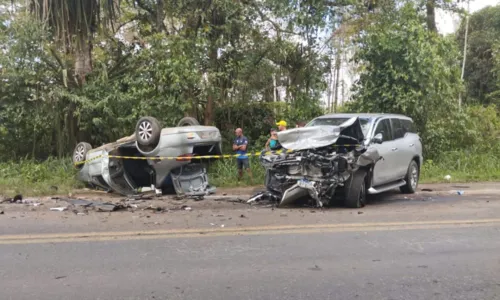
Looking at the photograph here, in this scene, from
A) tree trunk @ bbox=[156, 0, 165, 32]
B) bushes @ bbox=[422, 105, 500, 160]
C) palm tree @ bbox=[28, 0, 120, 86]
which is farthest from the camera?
bushes @ bbox=[422, 105, 500, 160]

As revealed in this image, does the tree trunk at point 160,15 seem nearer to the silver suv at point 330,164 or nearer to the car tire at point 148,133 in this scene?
the car tire at point 148,133

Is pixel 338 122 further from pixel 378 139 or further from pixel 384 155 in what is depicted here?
pixel 384 155

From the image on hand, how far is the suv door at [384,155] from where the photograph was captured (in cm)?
874

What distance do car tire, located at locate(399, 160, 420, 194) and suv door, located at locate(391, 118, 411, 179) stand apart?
0.77 ft

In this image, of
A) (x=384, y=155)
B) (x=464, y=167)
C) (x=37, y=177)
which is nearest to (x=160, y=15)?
(x=37, y=177)

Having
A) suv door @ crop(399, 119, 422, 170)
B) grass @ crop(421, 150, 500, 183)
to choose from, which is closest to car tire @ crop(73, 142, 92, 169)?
suv door @ crop(399, 119, 422, 170)

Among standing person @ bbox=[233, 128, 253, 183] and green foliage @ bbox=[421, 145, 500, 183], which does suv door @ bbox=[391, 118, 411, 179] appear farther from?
standing person @ bbox=[233, 128, 253, 183]

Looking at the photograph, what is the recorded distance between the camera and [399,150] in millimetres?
9508

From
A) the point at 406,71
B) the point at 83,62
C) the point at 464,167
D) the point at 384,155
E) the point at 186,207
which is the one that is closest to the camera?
the point at 186,207

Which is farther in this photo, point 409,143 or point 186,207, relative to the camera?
point 409,143

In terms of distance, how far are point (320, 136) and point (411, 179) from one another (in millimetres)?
3243

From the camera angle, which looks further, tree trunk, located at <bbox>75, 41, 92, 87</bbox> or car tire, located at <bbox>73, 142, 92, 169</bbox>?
tree trunk, located at <bbox>75, 41, 92, 87</bbox>

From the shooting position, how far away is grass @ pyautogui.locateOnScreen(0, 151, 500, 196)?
10953 mm

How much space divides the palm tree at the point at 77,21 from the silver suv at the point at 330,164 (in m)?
7.19
